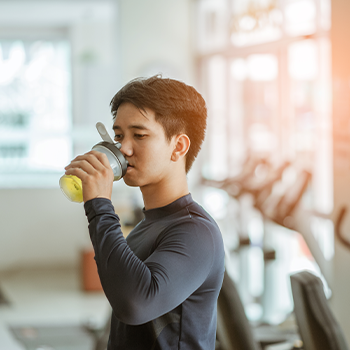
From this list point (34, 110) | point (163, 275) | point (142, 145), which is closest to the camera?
point (163, 275)

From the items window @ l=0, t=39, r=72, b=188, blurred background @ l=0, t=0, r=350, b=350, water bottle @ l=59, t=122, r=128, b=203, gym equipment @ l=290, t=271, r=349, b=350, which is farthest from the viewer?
window @ l=0, t=39, r=72, b=188

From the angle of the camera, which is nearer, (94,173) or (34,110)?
(94,173)

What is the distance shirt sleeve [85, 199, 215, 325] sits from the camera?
2.79 feet

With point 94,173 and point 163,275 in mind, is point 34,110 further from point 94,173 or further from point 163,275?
point 163,275

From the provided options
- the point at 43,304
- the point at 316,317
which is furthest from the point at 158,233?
the point at 43,304

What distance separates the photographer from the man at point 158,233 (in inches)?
34.0

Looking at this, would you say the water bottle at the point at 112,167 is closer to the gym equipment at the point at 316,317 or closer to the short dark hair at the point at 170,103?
the short dark hair at the point at 170,103

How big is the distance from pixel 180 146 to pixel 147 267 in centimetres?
29

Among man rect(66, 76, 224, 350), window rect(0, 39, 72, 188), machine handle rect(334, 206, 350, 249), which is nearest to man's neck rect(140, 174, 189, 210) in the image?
man rect(66, 76, 224, 350)

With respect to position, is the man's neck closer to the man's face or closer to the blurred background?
the man's face

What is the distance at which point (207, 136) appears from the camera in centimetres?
524

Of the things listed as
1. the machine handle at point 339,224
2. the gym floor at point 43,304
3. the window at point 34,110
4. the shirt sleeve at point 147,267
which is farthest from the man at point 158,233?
the window at point 34,110

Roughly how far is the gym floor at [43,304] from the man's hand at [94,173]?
256cm

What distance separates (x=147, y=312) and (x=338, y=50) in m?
1.90
